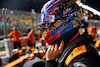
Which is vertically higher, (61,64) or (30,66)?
(61,64)

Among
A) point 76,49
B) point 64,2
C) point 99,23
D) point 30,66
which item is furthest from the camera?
point 99,23

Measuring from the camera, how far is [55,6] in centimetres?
90

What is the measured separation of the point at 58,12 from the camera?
91 cm

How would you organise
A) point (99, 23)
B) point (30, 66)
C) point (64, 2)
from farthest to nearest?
1. point (99, 23)
2. point (30, 66)
3. point (64, 2)

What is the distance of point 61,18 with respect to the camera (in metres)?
0.90

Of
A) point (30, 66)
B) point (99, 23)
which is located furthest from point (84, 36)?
point (99, 23)

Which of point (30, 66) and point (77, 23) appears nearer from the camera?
point (77, 23)

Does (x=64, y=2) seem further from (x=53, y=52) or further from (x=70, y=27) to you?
(x=53, y=52)

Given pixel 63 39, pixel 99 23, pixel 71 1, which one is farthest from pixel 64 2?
pixel 99 23

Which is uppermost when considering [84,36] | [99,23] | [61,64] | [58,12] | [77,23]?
[99,23]

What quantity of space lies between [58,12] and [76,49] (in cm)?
37

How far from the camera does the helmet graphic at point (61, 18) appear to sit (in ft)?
2.94

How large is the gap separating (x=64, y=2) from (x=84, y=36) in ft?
1.16

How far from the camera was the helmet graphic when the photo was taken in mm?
896
